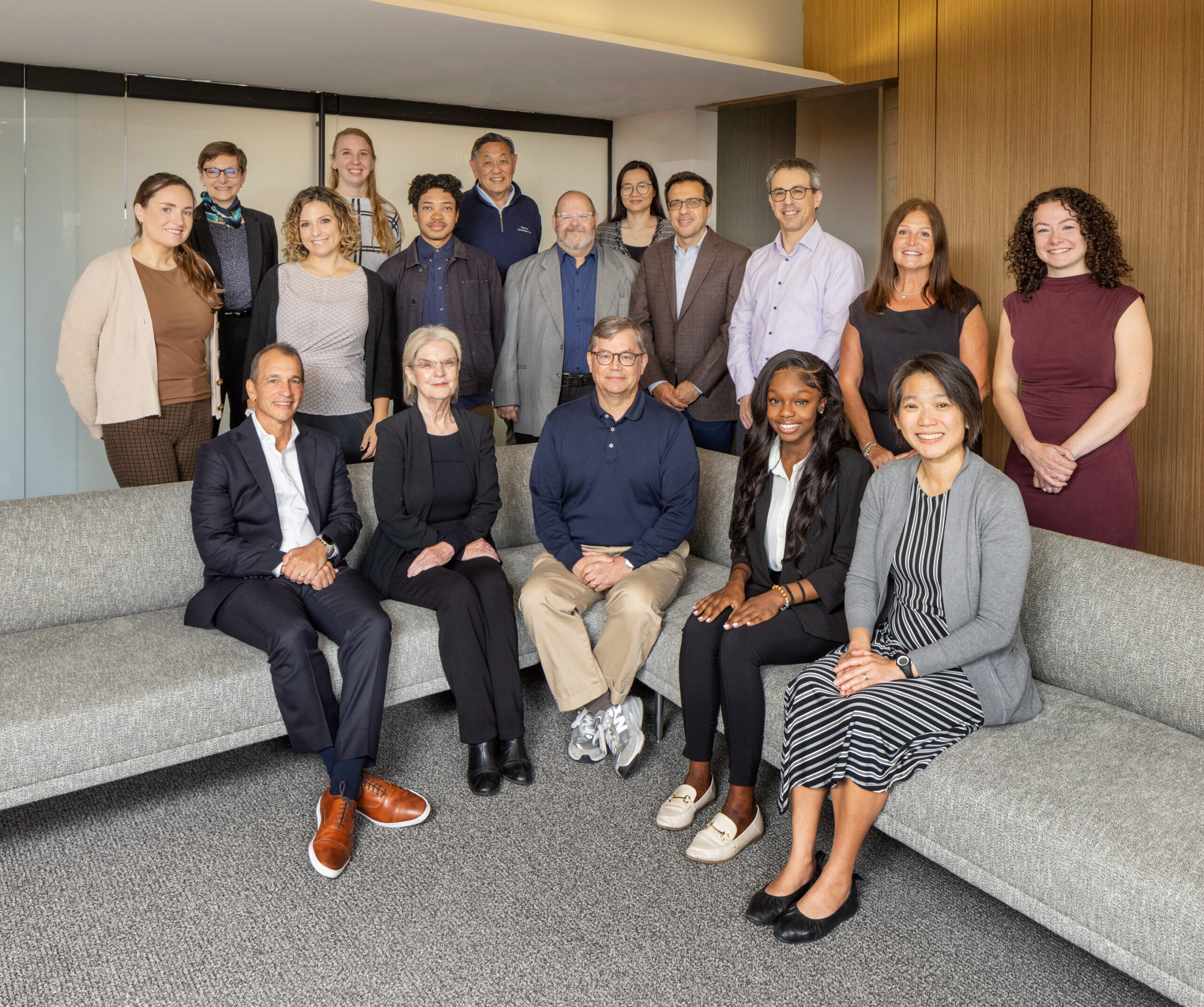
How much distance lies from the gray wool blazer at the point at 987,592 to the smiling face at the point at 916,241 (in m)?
1.11

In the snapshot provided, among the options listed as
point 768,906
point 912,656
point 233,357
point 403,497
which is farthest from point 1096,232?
point 233,357

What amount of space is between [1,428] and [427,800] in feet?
11.9

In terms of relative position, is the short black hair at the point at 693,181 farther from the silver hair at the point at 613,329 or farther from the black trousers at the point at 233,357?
the black trousers at the point at 233,357

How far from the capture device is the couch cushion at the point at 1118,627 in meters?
2.46

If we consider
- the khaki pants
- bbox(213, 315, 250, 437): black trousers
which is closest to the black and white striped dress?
the khaki pants

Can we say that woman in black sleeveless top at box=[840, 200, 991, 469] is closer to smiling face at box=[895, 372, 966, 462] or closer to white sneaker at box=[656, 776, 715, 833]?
Answer: smiling face at box=[895, 372, 966, 462]

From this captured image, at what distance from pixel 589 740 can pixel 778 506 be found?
94cm

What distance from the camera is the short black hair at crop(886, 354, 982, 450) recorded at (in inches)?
101

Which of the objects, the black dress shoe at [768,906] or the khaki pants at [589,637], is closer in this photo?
the black dress shoe at [768,906]

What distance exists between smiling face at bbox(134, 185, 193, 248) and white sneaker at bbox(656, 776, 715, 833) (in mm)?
2583

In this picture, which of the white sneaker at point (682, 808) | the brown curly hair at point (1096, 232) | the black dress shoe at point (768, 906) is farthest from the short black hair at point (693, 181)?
the black dress shoe at point (768, 906)

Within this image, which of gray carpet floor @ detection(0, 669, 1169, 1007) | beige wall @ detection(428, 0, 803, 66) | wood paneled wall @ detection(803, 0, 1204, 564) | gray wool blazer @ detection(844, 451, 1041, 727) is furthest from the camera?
beige wall @ detection(428, 0, 803, 66)

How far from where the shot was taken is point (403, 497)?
11.4ft

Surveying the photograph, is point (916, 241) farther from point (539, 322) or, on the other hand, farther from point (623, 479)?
point (539, 322)
